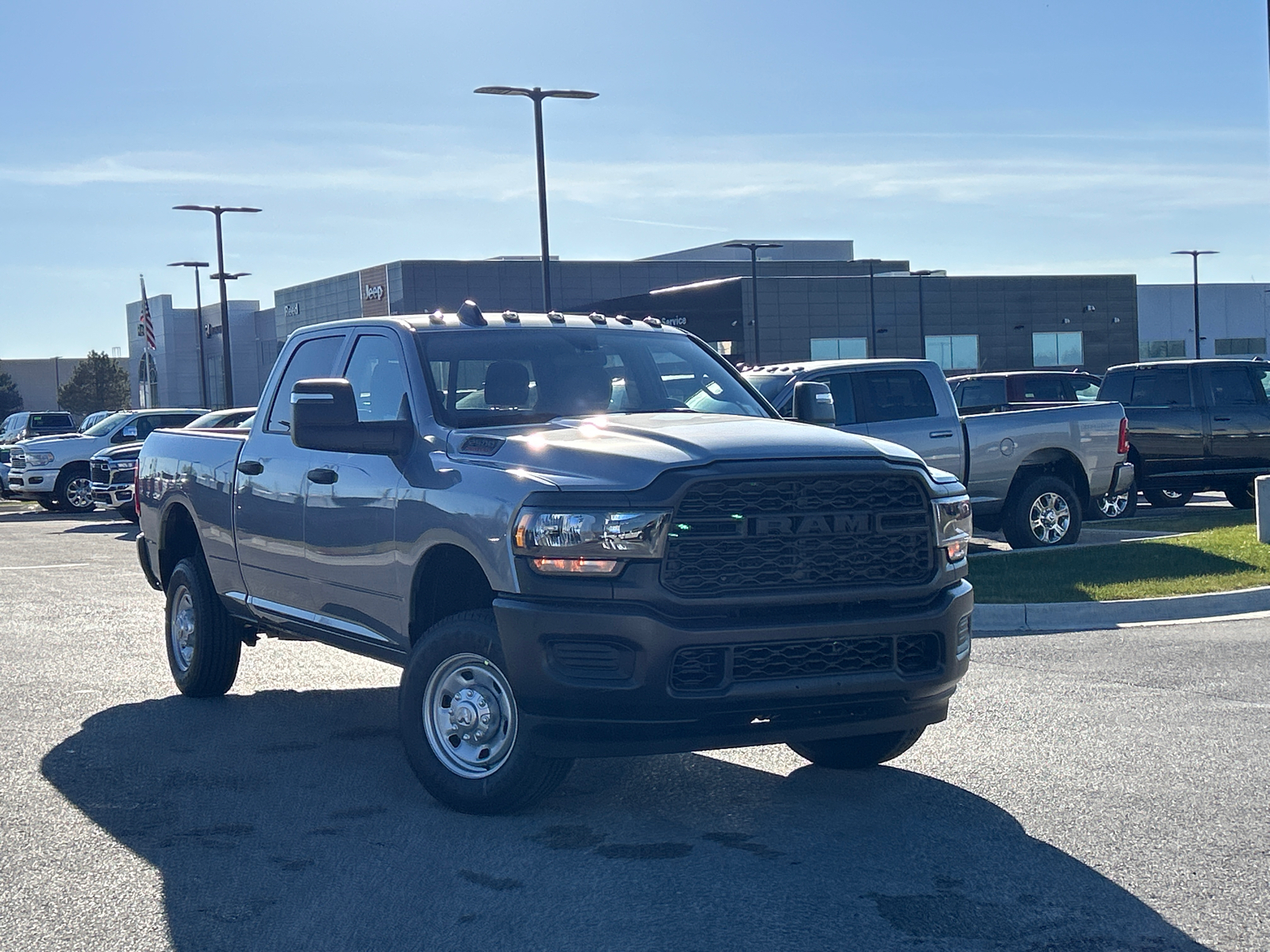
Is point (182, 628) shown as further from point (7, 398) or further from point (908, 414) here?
point (7, 398)

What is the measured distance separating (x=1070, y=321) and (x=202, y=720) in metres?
82.1

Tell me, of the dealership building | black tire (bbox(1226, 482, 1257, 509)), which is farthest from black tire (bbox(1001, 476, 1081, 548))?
the dealership building

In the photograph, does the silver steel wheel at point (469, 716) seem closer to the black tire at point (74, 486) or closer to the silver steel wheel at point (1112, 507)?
the silver steel wheel at point (1112, 507)

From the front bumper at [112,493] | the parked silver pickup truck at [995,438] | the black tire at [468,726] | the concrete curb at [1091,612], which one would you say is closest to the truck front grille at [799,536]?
the black tire at [468,726]

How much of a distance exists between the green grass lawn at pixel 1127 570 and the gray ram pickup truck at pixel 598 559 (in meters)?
Result: 5.41

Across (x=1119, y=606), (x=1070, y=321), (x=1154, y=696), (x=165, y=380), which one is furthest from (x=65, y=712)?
(x=165, y=380)

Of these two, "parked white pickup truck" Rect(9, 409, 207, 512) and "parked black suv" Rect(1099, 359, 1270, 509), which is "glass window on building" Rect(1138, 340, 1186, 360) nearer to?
"parked white pickup truck" Rect(9, 409, 207, 512)

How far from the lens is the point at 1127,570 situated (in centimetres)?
1281

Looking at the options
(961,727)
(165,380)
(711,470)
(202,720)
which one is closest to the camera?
(711,470)

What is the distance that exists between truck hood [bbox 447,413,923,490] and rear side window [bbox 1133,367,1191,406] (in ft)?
49.6

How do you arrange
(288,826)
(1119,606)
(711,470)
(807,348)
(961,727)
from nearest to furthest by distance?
(711,470), (288,826), (961,727), (1119,606), (807,348)

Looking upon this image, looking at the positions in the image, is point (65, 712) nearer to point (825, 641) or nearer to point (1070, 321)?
point (825, 641)

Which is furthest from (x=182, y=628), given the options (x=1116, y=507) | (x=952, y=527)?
(x=1116, y=507)

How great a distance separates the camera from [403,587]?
630cm
